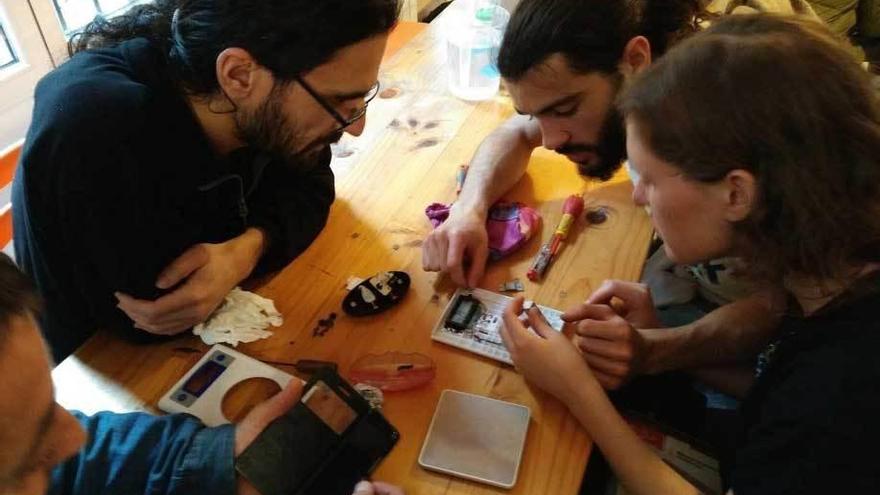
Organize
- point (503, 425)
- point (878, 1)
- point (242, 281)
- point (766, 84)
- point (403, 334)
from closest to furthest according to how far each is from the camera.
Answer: point (766, 84) < point (503, 425) < point (403, 334) < point (242, 281) < point (878, 1)

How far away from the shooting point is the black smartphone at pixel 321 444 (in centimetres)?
76

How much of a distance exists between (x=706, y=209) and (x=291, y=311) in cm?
63

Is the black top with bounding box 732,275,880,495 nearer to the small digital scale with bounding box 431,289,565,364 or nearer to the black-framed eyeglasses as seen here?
the small digital scale with bounding box 431,289,565,364

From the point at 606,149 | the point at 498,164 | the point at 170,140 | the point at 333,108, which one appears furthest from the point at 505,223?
the point at 170,140

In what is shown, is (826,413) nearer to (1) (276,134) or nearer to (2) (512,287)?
(2) (512,287)

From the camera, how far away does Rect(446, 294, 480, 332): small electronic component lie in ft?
3.26

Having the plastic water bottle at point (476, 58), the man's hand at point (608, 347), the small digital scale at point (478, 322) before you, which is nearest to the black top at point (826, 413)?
the man's hand at point (608, 347)

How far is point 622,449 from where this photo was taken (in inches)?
33.8

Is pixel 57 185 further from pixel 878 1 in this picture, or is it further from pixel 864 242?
pixel 878 1

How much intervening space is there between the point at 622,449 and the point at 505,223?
476mm

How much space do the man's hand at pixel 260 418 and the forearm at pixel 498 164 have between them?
50 cm

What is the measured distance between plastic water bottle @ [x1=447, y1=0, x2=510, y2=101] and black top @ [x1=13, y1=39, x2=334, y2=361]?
70 centimetres

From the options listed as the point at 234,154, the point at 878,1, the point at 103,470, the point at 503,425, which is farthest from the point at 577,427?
the point at 878,1

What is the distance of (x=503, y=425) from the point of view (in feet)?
2.79
